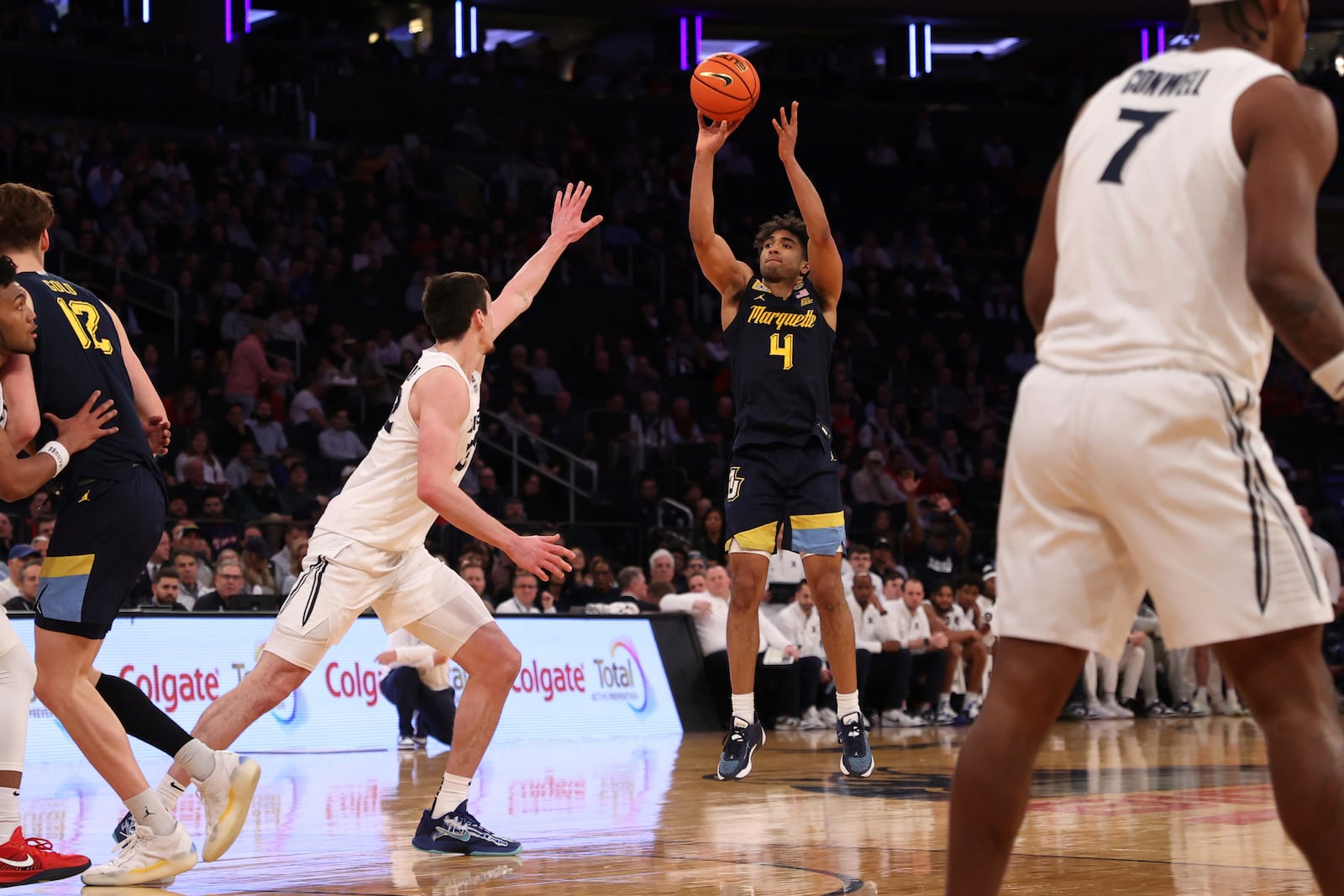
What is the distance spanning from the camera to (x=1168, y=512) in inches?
117

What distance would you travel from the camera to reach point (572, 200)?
23.7 ft

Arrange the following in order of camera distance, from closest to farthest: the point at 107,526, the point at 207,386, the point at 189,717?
1. the point at 107,526
2. the point at 189,717
3. the point at 207,386

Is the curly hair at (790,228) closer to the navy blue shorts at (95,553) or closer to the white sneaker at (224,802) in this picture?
the navy blue shorts at (95,553)

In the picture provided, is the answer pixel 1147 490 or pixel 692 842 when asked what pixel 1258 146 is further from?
pixel 692 842

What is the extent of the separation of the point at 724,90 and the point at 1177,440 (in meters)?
4.72

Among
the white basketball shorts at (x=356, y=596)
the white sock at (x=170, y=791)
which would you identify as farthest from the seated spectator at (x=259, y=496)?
the white sock at (x=170, y=791)

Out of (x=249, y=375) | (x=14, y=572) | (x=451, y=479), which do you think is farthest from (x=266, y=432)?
(x=451, y=479)

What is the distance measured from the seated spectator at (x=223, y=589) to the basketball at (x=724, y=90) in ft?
22.2

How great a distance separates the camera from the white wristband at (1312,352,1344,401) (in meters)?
2.91

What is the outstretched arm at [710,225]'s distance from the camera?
283 inches

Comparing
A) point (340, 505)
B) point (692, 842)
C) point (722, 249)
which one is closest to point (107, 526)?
point (340, 505)

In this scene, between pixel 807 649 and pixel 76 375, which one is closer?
pixel 76 375

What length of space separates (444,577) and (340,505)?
48cm

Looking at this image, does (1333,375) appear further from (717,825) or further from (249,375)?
(249,375)
